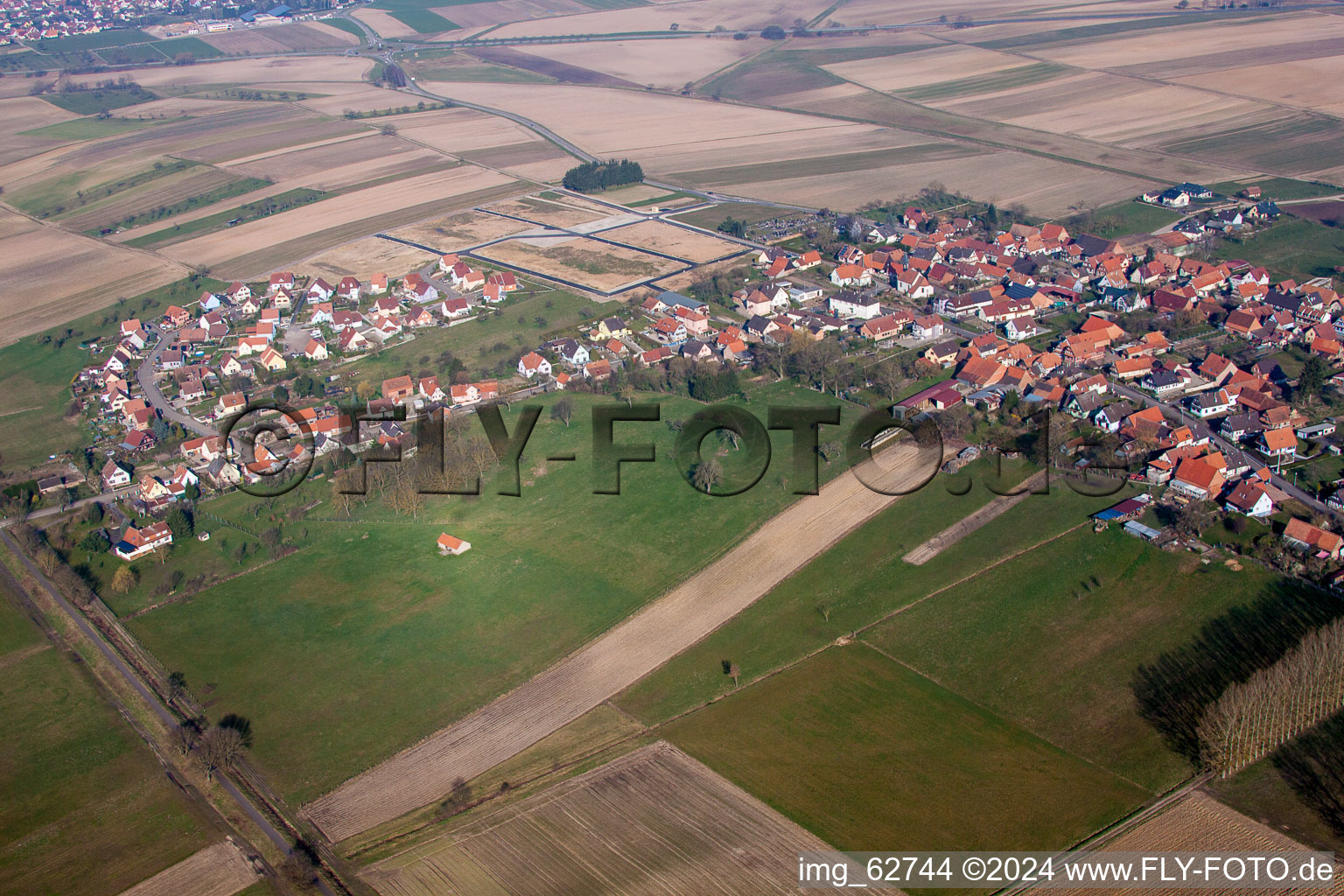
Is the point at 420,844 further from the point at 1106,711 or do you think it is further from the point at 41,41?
the point at 41,41

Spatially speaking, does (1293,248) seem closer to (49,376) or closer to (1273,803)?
(1273,803)

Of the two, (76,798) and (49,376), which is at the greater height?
(49,376)

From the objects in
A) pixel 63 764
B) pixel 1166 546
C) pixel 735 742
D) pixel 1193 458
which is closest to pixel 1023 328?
pixel 1193 458

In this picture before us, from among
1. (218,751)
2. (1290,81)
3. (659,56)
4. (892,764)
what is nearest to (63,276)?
(218,751)

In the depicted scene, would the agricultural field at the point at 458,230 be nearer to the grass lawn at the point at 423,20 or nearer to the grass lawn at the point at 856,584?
the grass lawn at the point at 856,584

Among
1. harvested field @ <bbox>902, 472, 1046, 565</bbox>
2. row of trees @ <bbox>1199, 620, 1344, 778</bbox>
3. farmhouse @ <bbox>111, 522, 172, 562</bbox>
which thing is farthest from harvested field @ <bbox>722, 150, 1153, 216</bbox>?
farmhouse @ <bbox>111, 522, 172, 562</bbox>

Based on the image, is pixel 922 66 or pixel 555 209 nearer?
pixel 555 209

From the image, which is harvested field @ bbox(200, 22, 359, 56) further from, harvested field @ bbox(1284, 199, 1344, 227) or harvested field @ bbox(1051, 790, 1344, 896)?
harvested field @ bbox(1051, 790, 1344, 896)
